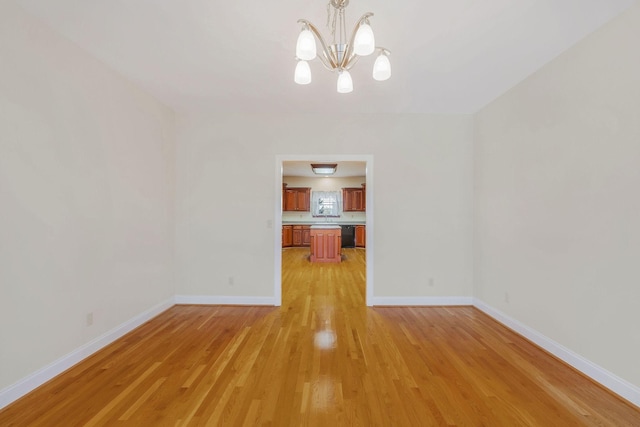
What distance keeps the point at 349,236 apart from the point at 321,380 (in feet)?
24.8

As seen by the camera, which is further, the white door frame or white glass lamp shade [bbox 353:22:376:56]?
the white door frame

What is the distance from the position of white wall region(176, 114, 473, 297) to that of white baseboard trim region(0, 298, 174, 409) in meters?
0.89

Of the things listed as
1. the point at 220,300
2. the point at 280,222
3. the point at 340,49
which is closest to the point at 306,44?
the point at 340,49

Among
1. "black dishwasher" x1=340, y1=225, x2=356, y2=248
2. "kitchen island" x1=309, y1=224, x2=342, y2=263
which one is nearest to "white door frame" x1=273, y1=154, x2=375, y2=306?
"kitchen island" x1=309, y1=224, x2=342, y2=263

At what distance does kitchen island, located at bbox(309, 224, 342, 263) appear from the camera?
7156mm

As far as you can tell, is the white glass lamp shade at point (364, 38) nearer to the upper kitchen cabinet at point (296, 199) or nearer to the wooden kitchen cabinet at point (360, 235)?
the wooden kitchen cabinet at point (360, 235)

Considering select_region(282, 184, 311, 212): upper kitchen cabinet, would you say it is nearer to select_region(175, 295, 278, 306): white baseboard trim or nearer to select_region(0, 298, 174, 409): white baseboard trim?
select_region(175, 295, 278, 306): white baseboard trim

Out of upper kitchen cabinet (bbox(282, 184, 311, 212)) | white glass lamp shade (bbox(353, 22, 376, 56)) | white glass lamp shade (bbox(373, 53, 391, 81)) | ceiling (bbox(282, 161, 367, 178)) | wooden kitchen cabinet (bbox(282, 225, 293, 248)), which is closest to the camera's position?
white glass lamp shade (bbox(353, 22, 376, 56))

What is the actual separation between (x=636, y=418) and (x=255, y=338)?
279 centimetres

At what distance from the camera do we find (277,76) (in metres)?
2.75

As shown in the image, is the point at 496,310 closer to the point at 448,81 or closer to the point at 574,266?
the point at 574,266

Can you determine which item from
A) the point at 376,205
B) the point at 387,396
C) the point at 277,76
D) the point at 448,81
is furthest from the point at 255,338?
the point at 448,81

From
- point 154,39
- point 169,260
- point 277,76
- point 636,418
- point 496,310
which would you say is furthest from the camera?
point 169,260

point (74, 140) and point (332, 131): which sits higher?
point (332, 131)
